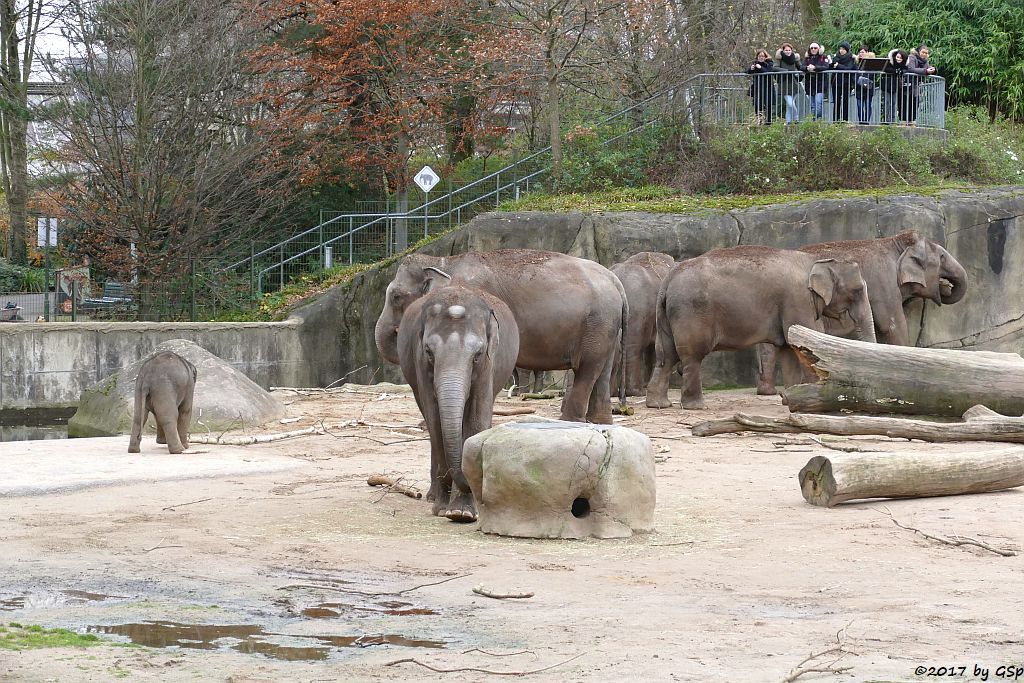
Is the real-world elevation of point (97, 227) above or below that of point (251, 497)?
above

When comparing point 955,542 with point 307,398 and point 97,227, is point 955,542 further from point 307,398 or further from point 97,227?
point 97,227

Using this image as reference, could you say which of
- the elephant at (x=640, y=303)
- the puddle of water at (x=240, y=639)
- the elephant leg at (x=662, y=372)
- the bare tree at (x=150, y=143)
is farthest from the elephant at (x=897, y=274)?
the puddle of water at (x=240, y=639)

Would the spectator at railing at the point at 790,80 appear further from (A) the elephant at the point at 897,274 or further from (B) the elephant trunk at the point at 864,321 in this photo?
(B) the elephant trunk at the point at 864,321

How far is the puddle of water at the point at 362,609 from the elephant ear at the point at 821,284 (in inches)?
428

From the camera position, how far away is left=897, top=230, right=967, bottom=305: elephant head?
58.4 ft

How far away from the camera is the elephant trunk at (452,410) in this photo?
843 cm

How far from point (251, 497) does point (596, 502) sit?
293 cm

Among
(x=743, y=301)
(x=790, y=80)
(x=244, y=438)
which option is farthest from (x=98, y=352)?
(x=790, y=80)

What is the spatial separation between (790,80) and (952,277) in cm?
762

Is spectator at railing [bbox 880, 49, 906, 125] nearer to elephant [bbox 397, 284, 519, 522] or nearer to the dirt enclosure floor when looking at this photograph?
the dirt enclosure floor

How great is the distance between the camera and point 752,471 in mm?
11047

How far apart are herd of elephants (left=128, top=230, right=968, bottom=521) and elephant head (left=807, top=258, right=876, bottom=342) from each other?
0.02m

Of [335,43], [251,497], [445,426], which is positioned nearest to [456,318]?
[445,426]

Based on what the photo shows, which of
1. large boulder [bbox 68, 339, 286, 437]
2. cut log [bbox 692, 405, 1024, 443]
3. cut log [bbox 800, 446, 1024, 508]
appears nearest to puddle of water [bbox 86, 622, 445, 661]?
cut log [bbox 800, 446, 1024, 508]
